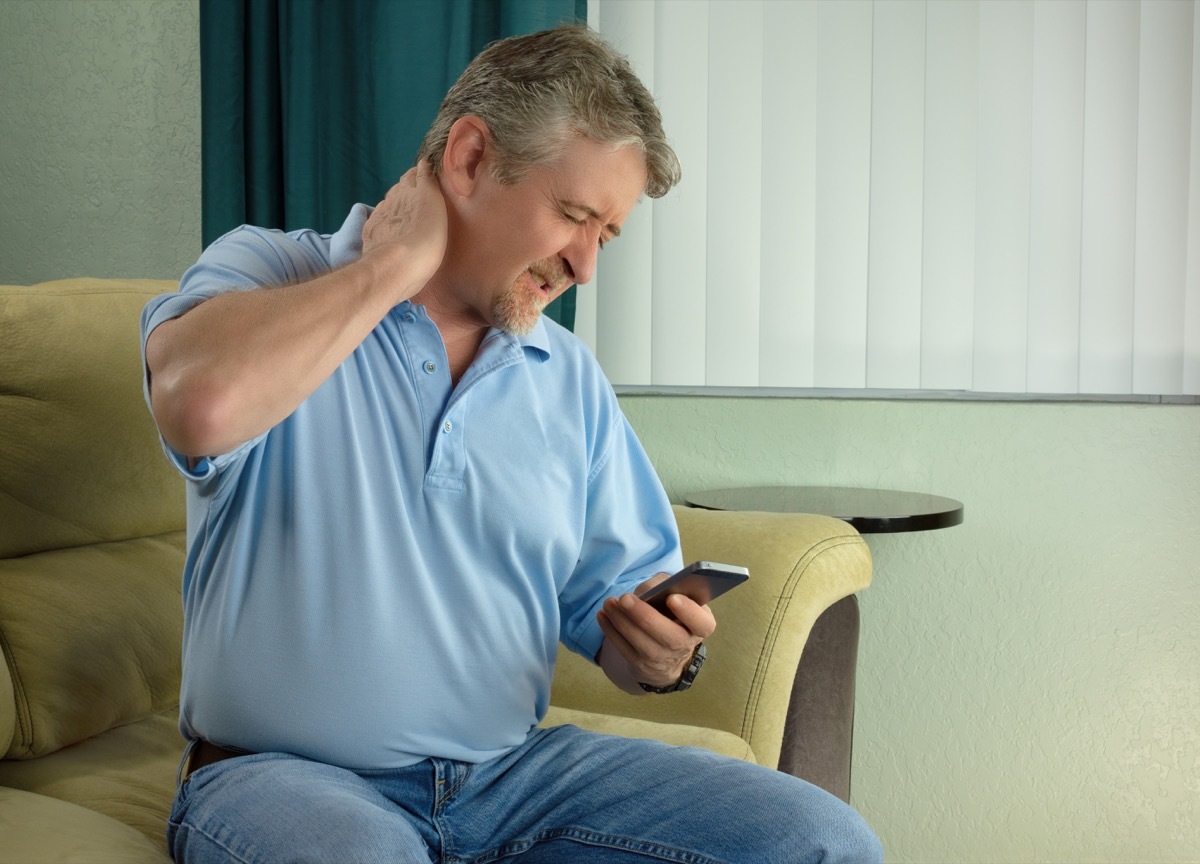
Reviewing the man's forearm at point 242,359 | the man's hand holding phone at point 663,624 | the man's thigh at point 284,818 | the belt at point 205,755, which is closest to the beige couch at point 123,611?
the belt at point 205,755

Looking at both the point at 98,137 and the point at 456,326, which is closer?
the point at 456,326

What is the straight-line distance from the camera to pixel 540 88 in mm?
1244

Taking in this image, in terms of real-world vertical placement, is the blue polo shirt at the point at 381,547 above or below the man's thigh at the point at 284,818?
above

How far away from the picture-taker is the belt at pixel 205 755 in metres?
1.09

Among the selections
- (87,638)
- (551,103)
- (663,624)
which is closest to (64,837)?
(87,638)

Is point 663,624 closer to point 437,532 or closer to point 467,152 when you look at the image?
point 437,532

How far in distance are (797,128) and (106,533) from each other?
5.15 feet

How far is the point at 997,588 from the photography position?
2.27 m

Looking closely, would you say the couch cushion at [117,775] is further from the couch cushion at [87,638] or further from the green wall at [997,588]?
the green wall at [997,588]

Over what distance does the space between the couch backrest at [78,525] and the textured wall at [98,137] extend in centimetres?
112

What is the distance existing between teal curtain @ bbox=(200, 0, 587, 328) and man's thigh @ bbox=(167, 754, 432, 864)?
A: 144 cm

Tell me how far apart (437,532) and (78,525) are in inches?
25.5

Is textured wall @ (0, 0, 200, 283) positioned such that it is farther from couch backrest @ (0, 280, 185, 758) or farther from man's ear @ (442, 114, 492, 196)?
man's ear @ (442, 114, 492, 196)

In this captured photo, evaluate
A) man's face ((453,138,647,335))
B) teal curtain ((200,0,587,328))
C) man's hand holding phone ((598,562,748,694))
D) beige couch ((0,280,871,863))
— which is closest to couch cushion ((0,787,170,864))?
beige couch ((0,280,871,863))
